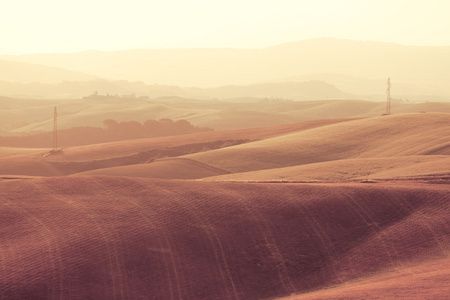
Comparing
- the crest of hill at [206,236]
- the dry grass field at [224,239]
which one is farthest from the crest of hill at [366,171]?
the crest of hill at [206,236]

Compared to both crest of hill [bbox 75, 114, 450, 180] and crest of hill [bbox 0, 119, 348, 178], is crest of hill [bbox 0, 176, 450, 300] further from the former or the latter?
crest of hill [bbox 0, 119, 348, 178]

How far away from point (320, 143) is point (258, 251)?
114 ft

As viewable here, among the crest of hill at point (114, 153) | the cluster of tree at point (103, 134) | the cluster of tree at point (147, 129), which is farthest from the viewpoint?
the cluster of tree at point (147, 129)

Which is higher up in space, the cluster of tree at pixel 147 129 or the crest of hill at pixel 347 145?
the crest of hill at pixel 347 145

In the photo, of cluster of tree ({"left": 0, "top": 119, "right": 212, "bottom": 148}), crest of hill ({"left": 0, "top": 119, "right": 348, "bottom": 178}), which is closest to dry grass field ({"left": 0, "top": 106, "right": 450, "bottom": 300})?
crest of hill ({"left": 0, "top": 119, "right": 348, "bottom": 178})

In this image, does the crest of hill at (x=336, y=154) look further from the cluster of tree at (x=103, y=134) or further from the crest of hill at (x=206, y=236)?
the cluster of tree at (x=103, y=134)

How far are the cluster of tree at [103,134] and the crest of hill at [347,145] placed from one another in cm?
3435

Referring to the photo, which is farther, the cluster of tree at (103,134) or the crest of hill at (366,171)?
the cluster of tree at (103,134)

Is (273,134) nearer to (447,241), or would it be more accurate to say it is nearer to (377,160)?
(377,160)

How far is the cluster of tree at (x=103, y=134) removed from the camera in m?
90.4

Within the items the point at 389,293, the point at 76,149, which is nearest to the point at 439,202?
the point at 389,293

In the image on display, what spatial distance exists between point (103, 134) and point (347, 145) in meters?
47.0

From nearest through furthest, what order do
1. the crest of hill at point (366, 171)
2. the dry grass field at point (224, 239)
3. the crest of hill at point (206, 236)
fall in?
1. the dry grass field at point (224, 239)
2. the crest of hill at point (206, 236)
3. the crest of hill at point (366, 171)

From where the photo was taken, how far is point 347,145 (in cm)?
5353
